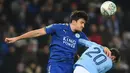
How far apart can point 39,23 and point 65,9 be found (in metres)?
1.44

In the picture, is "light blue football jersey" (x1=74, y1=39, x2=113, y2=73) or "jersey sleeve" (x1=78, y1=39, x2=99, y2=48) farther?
"jersey sleeve" (x1=78, y1=39, x2=99, y2=48)

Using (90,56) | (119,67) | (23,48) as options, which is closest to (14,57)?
(23,48)

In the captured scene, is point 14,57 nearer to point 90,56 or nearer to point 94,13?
point 94,13

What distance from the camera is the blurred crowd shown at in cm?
1431

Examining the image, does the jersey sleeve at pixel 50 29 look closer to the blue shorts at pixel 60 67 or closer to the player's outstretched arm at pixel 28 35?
the player's outstretched arm at pixel 28 35

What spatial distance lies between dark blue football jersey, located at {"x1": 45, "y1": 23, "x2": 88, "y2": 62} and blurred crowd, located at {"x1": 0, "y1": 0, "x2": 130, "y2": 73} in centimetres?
506

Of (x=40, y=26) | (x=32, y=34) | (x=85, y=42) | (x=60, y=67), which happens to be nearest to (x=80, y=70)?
(x=60, y=67)

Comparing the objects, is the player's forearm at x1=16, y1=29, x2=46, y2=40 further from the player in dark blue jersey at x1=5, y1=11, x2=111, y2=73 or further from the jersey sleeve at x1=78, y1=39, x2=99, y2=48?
the jersey sleeve at x1=78, y1=39, x2=99, y2=48

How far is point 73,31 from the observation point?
9.02 meters

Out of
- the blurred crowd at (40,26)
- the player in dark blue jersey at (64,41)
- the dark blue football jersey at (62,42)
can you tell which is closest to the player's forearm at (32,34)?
the player in dark blue jersey at (64,41)

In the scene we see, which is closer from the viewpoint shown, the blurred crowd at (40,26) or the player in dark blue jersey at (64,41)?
the player in dark blue jersey at (64,41)

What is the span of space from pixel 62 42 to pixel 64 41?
0.14 feet

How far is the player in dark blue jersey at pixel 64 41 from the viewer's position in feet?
28.9

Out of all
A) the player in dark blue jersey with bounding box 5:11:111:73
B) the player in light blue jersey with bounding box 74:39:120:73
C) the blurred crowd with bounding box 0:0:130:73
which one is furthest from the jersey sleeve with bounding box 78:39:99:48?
the blurred crowd with bounding box 0:0:130:73
